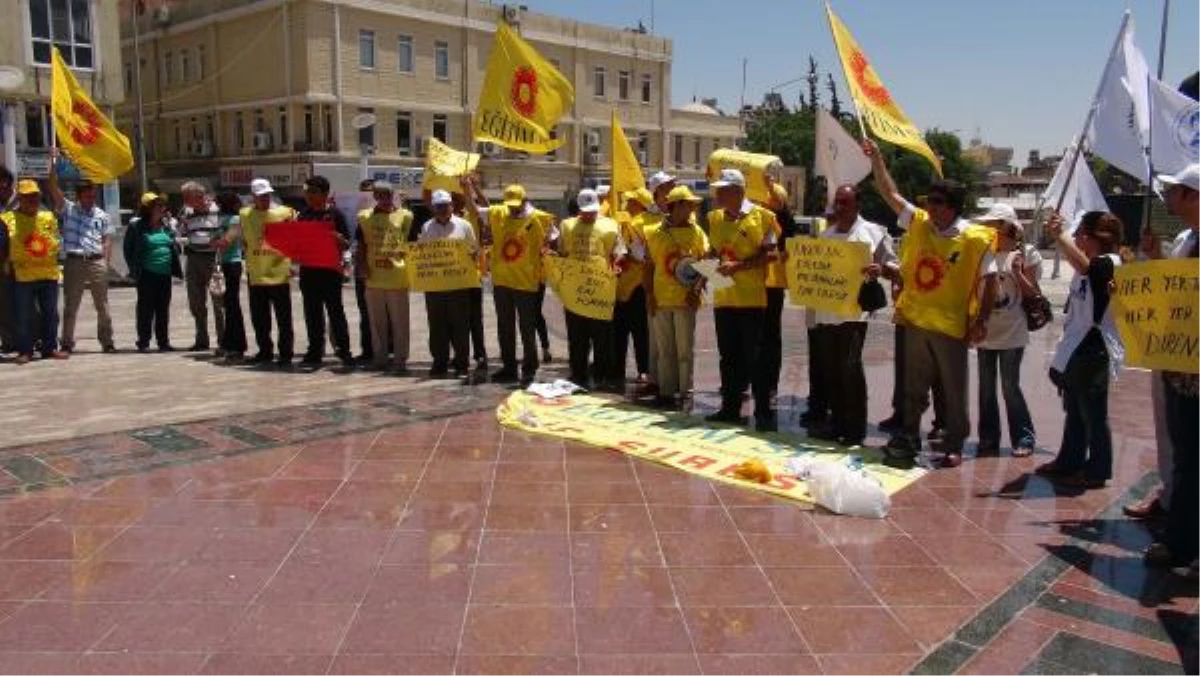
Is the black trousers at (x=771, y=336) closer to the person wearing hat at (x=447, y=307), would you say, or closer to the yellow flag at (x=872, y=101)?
the yellow flag at (x=872, y=101)

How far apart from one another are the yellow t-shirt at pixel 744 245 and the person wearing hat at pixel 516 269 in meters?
2.17

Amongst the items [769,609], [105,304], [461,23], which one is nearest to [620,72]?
[461,23]

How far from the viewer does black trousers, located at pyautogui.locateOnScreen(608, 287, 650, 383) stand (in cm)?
901

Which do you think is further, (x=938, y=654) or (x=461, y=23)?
(x=461, y=23)

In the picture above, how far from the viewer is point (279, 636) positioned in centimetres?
382

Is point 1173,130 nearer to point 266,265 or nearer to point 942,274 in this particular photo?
point 942,274

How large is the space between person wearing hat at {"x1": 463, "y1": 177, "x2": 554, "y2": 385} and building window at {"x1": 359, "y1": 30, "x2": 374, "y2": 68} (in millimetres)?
33413

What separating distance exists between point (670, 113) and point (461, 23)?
14107mm

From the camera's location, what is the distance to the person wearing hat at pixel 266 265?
32.1ft

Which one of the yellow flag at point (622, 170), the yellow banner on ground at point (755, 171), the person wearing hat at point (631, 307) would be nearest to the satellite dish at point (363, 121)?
the yellow flag at point (622, 170)

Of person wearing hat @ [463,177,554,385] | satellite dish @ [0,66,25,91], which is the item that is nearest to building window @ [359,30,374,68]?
satellite dish @ [0,66,25,91]

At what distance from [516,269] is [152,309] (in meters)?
4.58

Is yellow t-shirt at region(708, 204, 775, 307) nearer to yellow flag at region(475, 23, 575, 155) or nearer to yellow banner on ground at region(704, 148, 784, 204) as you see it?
yellow banner on ground at region(704, 148, 784, 204)

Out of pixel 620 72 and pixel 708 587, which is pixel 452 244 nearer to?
pixel 708 587
